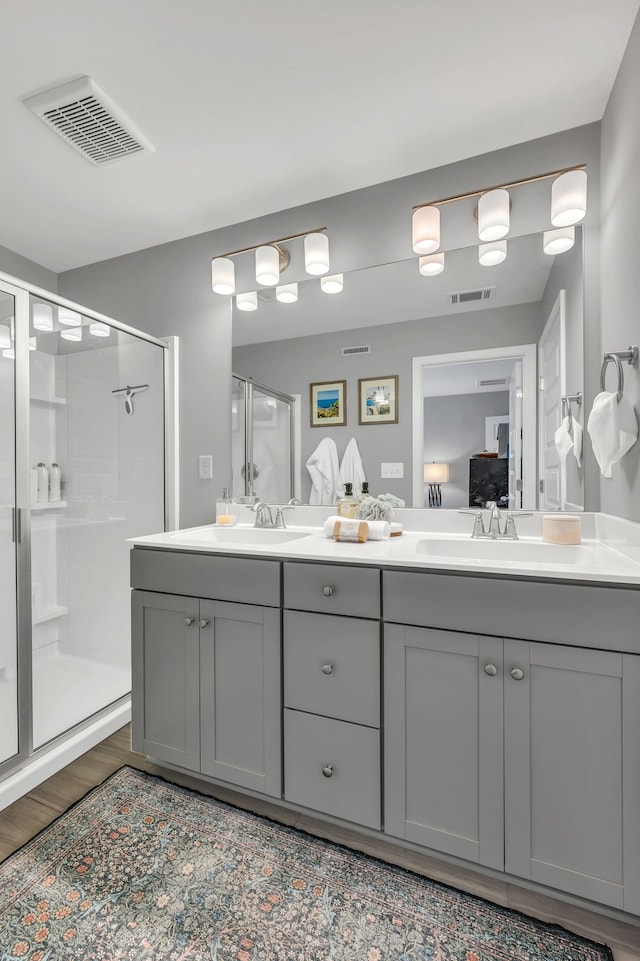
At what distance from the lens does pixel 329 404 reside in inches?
81.1

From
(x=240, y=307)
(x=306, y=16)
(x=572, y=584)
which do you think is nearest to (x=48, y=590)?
(x=240, y=307)

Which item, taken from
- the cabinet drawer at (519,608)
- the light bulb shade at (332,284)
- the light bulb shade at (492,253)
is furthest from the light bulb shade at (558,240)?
the cabinet drawer at (519,608)

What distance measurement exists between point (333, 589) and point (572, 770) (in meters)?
0.74

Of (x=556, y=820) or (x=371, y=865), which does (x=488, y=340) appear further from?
(x=371, y=865)

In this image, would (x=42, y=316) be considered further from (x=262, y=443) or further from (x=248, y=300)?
(x=262, y=443)

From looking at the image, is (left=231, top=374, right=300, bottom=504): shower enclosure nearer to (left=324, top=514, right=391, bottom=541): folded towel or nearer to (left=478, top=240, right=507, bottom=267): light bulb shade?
(left=324, top=514, right=391, bottom=541): folded towel

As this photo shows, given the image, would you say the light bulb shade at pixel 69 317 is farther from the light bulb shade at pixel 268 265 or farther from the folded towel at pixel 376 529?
the folded towel at pixel 376 529

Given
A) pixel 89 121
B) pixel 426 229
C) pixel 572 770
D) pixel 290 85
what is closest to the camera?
pixel 572 770

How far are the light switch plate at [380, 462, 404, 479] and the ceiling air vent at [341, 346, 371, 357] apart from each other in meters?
0.51

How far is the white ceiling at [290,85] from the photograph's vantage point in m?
1.28

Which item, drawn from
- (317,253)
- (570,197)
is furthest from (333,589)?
(570,197)

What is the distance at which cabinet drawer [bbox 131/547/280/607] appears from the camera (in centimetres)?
148

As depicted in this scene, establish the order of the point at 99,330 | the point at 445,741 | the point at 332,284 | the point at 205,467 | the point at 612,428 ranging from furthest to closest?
the point at 205,467
the point at 99,330
the point at 332,284
the point at 612,428
the point at 445,741

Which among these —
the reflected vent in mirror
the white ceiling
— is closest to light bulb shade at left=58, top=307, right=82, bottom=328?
the white ceiling
